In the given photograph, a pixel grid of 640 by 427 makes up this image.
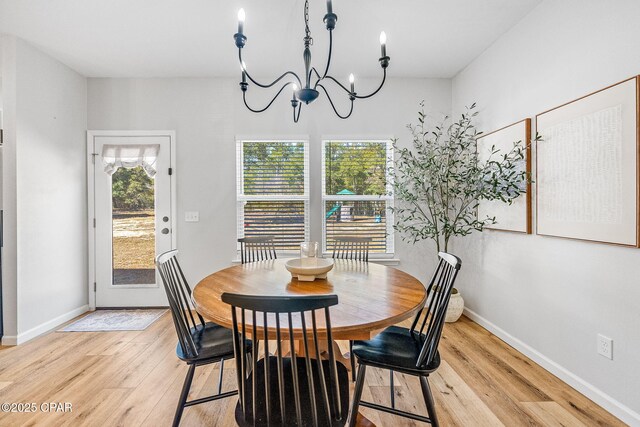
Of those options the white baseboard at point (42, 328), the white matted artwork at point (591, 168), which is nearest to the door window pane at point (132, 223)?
the white baseboard at point (42, 328)

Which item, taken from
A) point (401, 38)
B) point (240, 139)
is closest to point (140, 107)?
point (240, 139)

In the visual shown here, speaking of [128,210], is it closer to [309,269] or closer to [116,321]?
[116,321]

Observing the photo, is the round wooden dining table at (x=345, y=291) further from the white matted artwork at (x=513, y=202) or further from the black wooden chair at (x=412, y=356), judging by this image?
the white matted artwork at (x=513, y=202)

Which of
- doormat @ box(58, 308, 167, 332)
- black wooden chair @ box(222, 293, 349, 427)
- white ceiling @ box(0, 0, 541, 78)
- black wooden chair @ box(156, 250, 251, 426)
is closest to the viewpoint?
black wooden chair @ box(222, 293, 349, 427)

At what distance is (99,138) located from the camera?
355 cm

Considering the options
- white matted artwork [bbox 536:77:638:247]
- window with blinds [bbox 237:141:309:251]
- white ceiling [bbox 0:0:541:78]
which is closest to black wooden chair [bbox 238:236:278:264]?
window with blinds [bbox 237:141:309:251]

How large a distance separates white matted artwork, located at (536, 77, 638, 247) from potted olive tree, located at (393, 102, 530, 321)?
0.25 meters

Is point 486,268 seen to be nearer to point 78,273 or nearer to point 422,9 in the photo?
point 422,9

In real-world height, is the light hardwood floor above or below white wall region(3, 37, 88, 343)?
below

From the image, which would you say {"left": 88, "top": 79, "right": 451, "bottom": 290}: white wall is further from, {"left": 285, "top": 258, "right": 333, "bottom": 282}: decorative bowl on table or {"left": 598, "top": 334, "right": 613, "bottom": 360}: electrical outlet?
{"left": 598, "top": 334, "right": 613, "bottom": 360}: electrical outlet

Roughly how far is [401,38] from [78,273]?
4116 mm

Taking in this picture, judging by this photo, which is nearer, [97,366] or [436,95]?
[97,366]

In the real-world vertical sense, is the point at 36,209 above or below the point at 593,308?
above

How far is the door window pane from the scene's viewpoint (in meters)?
3.54
